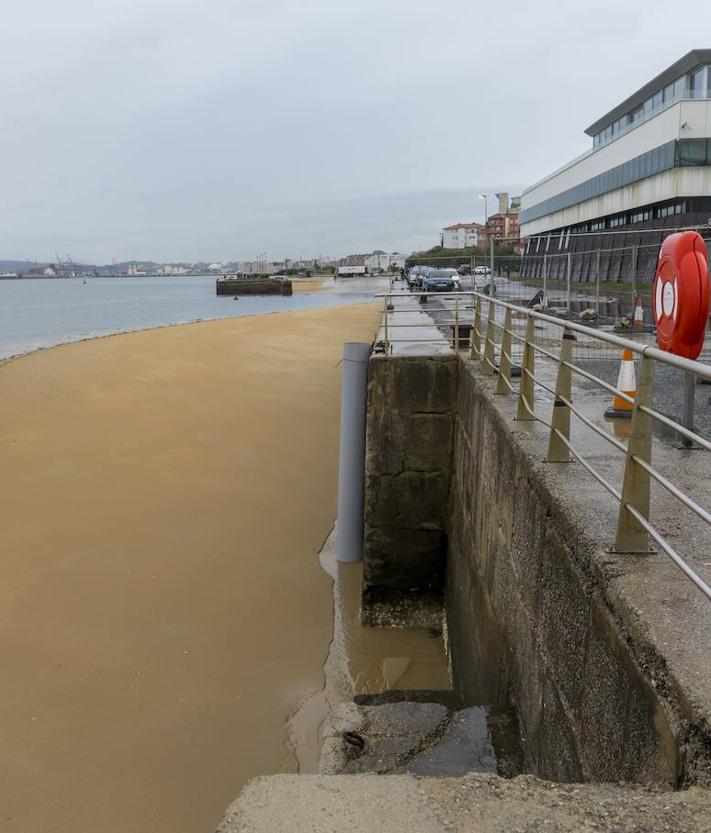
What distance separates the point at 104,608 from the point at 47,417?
991cm

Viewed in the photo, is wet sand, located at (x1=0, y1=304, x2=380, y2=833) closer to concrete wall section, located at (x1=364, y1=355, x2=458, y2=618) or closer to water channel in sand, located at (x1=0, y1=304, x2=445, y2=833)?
water channel in sand, located at (x1=0, y1=304, x2=445, y2=833)

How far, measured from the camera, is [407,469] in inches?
326

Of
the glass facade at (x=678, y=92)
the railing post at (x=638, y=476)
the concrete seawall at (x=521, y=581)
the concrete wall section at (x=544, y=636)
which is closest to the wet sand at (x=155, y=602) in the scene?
the concrete seawall at (x=521, y=581)

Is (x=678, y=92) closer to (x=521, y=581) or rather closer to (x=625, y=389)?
(x=625, y=389)

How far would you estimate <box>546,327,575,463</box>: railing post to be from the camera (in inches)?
161

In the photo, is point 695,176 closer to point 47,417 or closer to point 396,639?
point 47,417

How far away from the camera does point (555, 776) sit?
3352 millimetres

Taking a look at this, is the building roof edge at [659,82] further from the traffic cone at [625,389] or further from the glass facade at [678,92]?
the traffic cone at [625,389]

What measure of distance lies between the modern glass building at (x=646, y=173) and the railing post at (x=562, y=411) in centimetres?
1850

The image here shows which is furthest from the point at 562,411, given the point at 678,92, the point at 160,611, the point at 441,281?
the point at 678,92

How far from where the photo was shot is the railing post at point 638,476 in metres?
2.90

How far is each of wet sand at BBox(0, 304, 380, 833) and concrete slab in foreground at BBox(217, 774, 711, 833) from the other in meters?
3.74

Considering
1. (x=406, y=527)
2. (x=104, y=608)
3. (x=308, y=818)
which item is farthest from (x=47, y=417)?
(x=308, y=818)

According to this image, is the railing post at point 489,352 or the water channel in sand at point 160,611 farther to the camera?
the railing post at point 489,352
